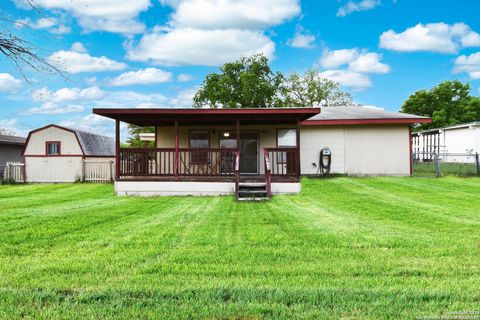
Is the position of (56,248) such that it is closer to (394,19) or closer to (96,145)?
(96,145)

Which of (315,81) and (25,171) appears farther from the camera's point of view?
(315,81)

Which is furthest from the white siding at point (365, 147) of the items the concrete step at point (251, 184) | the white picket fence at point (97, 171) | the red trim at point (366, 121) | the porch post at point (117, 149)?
the white picket fence at point (97, 171)

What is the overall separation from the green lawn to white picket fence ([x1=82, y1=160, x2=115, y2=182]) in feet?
34.4

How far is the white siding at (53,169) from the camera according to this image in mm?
19109

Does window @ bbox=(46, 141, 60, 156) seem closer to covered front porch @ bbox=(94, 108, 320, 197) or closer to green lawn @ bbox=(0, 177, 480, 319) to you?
covered front porch @ bbox=(94, 108, 320, 197)

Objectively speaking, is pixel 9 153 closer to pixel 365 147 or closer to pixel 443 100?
pixel 365 147

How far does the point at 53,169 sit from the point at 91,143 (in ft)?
8.22

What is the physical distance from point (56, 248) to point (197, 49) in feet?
74.1

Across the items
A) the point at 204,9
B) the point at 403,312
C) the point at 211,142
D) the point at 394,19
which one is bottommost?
the point at 403,312

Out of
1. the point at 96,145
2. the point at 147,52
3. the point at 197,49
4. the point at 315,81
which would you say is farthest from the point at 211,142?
the point at 315,81

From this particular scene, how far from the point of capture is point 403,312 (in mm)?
2902

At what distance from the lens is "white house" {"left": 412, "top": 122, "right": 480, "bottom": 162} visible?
85.2 ft

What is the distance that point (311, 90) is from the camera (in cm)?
3978

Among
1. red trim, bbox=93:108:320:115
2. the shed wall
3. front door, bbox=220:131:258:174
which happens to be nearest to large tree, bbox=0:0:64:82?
red trim, bbox=93:108:320:115
